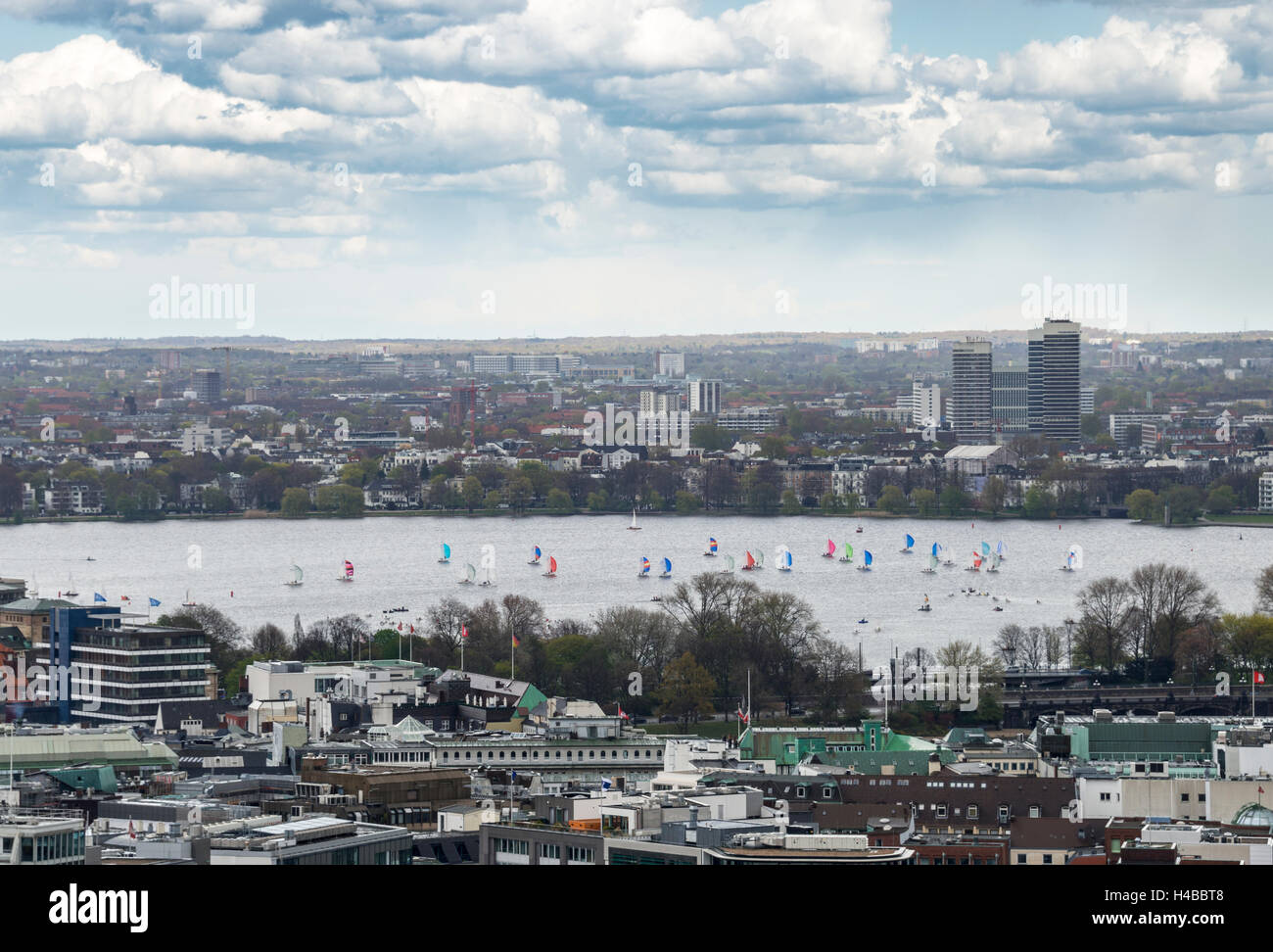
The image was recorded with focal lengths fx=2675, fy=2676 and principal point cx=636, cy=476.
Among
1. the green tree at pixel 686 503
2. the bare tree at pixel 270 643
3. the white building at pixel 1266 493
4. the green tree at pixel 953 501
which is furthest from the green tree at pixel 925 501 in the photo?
the bare tree at pixel 270 643

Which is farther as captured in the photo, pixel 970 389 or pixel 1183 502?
pixel 970 389

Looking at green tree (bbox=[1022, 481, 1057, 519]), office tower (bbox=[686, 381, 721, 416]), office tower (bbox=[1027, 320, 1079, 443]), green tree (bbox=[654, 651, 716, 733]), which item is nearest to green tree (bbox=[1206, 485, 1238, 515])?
green tree (bbox=[1022, 481, 1057, 519])

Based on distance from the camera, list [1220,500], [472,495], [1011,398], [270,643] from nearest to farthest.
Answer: [270,643] < [1220,500] < [472,495] < [1011,398]

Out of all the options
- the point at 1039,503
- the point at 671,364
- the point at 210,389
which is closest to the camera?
the point at 1039,503

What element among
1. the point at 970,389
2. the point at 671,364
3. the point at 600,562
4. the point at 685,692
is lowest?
the point at 685,692

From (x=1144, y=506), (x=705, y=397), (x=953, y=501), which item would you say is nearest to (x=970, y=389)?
(x=705, y=397)

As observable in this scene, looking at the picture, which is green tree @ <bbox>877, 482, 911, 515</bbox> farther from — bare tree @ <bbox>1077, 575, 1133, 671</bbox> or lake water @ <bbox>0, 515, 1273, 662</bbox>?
bare tree @ <bbox>1077, 575, 1133, 671</bbox>

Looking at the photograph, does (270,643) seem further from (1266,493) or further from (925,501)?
(1266,493)

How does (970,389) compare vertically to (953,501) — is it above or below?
above
